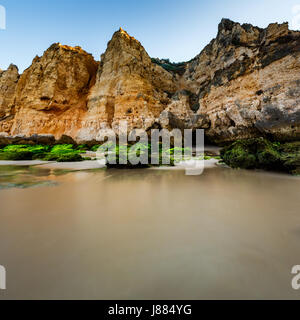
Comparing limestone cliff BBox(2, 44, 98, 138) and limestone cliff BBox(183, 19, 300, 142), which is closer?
limestone cliff BBox(183, 19, 300, 142)

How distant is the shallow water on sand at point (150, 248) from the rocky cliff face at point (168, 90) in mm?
6009

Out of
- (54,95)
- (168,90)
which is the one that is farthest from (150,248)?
(54,95)

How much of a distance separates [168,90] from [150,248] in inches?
534

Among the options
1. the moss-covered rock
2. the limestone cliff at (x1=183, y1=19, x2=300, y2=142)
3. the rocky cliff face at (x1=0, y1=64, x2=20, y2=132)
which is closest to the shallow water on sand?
the moss-covered rock

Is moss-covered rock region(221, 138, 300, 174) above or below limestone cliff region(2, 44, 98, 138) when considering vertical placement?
below

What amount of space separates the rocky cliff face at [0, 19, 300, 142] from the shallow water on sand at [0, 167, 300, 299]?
6.01 m

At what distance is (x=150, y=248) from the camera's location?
90 centimetres

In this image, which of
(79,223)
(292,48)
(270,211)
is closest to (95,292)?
(79,223)

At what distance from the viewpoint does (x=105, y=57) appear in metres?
12.9

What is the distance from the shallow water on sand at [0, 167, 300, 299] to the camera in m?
0.62

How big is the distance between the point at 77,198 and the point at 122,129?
9.30 meters

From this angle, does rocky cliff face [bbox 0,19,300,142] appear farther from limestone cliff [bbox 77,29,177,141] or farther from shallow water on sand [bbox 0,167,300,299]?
shallow water on sand [bbox 0,167,300,299]

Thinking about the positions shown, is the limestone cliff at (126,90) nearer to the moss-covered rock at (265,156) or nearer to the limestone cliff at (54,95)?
the limestone cliff at (54,95)
